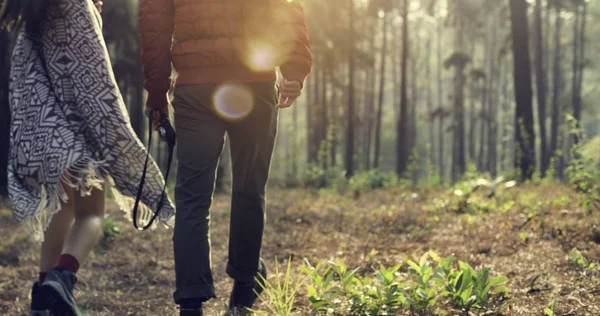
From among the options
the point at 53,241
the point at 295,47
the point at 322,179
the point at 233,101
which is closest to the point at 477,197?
the point at 295,47

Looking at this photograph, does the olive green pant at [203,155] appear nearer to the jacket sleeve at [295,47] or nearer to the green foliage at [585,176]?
the jacket sleeve at [295,47]

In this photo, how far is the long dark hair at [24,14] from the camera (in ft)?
10.7

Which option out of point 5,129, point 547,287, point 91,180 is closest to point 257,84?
point 91,180

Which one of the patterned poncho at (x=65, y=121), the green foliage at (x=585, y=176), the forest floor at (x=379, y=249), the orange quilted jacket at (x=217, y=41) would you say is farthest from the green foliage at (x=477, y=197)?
the patterned poncho at (x=65, y=121)

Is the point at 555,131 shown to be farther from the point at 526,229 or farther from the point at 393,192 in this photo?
the point at 526,229

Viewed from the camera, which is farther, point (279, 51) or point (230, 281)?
point (230, 281)

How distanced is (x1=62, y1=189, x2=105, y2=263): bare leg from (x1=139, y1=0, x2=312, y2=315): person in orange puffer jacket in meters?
0.55

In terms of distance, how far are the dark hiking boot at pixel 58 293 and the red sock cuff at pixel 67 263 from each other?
4cm

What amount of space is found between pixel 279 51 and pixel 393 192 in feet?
26.0

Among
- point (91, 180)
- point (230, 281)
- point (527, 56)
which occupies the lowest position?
point (230, 281)

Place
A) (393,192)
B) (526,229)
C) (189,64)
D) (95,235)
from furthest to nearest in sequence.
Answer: (393,192) < (526,229) < (95,235) < (189,64)

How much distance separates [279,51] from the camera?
319 centimetres

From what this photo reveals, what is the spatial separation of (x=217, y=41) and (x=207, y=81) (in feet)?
0.61

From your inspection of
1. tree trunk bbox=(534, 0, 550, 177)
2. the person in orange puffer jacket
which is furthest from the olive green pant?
tree trunk bbox=(534, 0, 550, 177)
